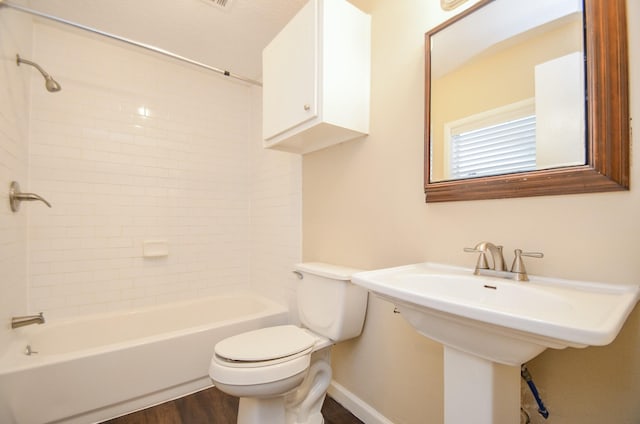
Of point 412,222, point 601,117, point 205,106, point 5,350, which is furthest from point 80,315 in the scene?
point 601,117

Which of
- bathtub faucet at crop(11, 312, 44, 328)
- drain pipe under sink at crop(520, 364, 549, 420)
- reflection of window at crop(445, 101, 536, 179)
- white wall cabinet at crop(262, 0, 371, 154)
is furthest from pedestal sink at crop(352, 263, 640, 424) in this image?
bathtub faucet at crop(11, 312, 44, 328)

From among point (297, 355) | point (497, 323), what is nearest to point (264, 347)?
point (297, 355)

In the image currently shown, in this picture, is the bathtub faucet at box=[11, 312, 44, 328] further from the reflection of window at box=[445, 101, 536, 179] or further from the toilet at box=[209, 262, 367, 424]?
the reflection of window at box=[445, 101, 536, 179]

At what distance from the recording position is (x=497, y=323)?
0.59 meters

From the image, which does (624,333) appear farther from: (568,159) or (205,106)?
(205,106)

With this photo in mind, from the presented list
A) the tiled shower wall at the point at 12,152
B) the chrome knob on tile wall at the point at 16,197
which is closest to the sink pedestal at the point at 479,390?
the tiled shower wall at the point at 12,152

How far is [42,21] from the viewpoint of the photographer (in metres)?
1.92

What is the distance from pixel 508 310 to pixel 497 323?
1.5 inches

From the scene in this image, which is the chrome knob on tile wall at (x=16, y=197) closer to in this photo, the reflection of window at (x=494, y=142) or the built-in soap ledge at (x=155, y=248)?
the built-in soap ledge at (x=155, y=248)

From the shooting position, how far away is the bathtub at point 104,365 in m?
Answer: 1.34

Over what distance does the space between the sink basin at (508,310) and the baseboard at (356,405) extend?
0.87 metres

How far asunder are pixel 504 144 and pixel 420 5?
0.79 metres

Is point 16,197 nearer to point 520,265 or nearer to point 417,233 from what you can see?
point 417,233

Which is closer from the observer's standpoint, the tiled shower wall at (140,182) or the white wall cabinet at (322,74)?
the white wall cabinet at (322,74)
